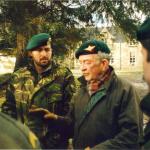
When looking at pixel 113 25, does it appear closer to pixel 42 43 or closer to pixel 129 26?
pixel 129 26

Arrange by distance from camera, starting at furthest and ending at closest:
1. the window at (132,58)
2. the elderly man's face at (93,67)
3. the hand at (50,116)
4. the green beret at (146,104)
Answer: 1. the window at (132,58)
2. the hand at (50,116)
3. the elderly man's face at (93,67)
4. the green beret at (146,104)

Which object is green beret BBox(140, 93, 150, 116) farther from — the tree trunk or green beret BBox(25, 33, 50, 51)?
the tree trunk

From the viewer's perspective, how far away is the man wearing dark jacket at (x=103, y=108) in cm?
339

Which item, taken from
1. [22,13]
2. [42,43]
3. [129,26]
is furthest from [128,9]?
[42,43]

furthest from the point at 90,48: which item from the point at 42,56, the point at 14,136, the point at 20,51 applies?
the point at 20,51

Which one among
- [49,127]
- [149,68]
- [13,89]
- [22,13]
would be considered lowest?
[49,127]

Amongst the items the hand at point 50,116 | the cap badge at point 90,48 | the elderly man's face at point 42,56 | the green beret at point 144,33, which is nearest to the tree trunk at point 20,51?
the elderly man's face at point 42,56

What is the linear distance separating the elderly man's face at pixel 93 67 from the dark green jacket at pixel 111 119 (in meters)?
0.10

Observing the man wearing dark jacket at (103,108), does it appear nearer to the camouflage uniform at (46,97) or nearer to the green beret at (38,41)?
the camouflage uniform at (46,97)

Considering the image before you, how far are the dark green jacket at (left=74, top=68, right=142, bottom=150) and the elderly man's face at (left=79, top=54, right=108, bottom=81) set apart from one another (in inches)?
3.9

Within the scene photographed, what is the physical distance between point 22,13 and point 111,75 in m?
12.6

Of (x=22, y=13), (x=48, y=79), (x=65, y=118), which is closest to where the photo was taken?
(x=65, y=118)

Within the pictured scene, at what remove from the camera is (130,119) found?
11.1ft

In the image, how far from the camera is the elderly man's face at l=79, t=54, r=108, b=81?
3.57 metres
